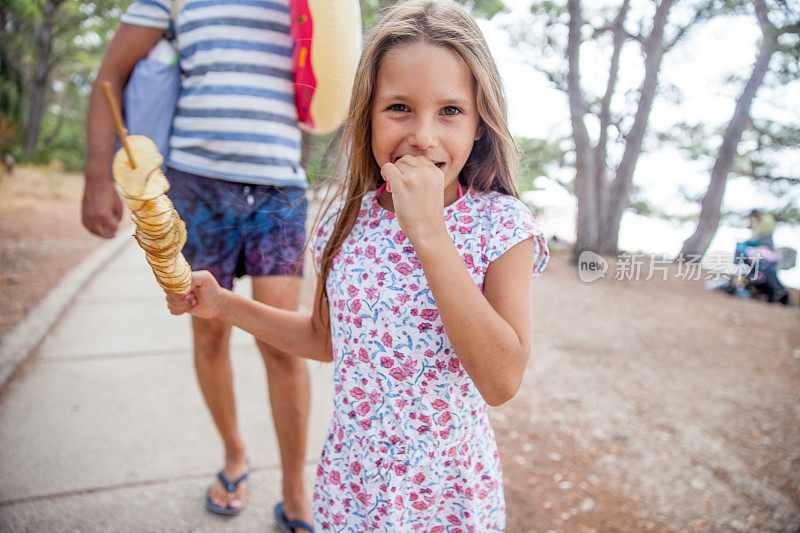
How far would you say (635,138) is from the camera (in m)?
6.91

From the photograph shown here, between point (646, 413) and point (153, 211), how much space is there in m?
3.04

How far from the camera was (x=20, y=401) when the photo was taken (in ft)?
8.68

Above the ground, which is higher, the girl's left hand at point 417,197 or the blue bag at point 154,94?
the blue bag at point 154,94

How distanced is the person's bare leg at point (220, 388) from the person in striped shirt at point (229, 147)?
4 cm

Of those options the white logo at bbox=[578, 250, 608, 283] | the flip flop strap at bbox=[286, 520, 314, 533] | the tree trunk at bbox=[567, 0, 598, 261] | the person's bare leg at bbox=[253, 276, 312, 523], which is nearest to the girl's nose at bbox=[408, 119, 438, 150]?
the person's bare leg at bbox=[253, 276, 312, 523]

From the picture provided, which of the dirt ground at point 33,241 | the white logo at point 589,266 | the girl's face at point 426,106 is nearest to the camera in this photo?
the girl's face at point 426,106

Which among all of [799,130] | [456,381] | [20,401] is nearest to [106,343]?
[20,401]

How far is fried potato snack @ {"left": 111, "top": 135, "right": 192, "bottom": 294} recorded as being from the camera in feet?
2.60

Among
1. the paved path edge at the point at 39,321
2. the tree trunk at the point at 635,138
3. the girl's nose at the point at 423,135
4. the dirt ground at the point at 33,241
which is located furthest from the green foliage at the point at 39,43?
the girl's nose at the point at 423,135

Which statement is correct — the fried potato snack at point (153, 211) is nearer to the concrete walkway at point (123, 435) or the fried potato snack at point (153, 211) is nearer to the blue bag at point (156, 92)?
the blue bag at point (156, 92)

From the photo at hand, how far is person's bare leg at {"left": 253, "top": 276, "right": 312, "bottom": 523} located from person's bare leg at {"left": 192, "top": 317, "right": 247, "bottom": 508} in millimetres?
166

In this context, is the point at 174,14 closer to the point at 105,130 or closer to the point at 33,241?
the point at 105,130

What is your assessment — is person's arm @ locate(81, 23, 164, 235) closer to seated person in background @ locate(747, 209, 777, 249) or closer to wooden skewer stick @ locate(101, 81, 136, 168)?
wooden skewer stick @ locate(101, 81, 136, 168)

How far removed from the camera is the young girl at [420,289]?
38.4 inches
